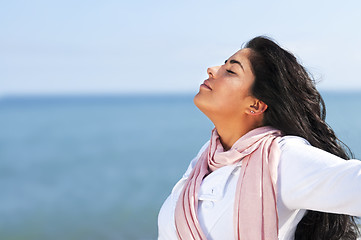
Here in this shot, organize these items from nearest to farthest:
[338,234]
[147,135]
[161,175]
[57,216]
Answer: [338,234] < [57,216] < [161,175] < [147,135]

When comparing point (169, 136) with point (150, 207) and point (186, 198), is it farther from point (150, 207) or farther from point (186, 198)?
point (186, 198)

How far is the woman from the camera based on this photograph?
72.7 inches

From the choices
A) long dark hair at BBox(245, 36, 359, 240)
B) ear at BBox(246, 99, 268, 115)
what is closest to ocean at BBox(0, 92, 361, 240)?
long dark hair at BBox(245, 36, 359, 240)

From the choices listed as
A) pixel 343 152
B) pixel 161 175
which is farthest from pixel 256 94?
pixel 161 175

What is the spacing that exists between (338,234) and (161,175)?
353 inches

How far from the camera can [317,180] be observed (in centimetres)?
168

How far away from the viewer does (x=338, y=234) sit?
2.07m

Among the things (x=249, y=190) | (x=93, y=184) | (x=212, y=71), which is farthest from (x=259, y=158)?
(x=93, y=184)

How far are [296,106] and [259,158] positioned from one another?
9.7 inches

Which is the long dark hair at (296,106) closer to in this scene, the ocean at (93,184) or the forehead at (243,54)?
the forehead at (243,54)

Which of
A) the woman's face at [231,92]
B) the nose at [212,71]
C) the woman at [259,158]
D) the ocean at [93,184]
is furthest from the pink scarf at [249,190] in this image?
the ocean at [93,184]

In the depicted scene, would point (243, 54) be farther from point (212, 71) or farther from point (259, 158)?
point (259, 158)

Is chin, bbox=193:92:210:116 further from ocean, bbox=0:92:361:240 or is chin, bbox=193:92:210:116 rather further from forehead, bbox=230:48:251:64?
ocean, bbox=0:92:361:240

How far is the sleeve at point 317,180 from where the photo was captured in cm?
159
